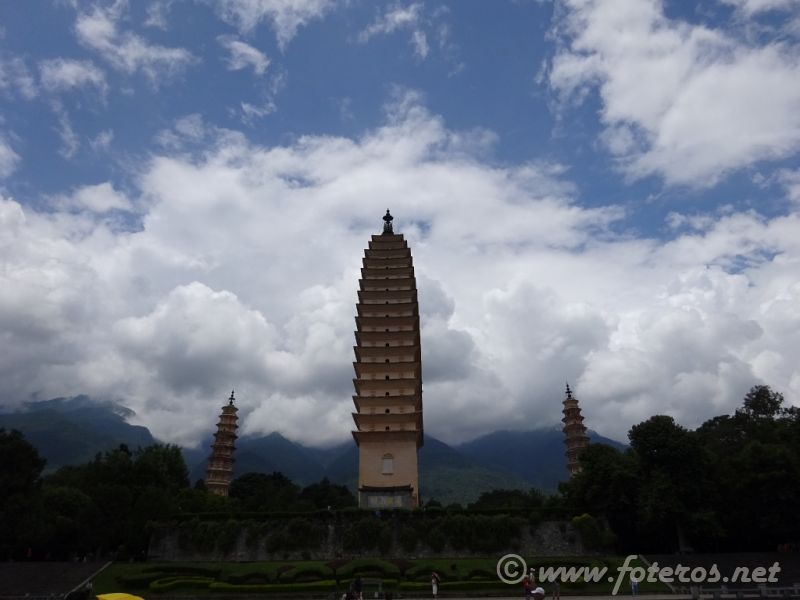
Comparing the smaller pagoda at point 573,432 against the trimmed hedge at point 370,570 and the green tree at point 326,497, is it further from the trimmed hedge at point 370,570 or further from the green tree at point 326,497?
the trimmed hedge at point 370,570

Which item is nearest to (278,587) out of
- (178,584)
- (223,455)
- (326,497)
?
(178,584)

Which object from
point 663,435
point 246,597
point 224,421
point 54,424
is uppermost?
point 54,424

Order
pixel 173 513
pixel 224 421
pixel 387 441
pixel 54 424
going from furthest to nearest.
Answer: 1. pixel 54 424
2. pixel 224 421
3. pixel 387 441
4. pixel 173 513

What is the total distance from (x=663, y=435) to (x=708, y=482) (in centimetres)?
328

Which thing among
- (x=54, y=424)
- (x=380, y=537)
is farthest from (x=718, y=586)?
(x=54, y=424)

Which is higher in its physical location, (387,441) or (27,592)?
(387,441)

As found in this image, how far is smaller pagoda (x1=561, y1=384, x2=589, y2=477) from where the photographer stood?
54.7 meters

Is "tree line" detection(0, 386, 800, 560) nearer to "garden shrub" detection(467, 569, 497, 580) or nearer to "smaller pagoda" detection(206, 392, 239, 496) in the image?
"garden shrub" detection(467, 569, 497, 580)

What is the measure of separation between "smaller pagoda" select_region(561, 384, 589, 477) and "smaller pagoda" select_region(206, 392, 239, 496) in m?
32.1

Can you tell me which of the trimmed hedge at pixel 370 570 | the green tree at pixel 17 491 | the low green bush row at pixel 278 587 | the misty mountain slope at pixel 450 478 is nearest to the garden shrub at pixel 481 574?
the trimmed hedge at pixel 370 570

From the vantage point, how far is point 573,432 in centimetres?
5597

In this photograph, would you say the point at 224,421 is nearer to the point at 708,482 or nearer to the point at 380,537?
the point at 380,537

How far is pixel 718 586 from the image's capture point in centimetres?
2392

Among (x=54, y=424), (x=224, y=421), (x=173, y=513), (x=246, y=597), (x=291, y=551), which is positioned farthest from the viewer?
(x=54, y=424)
